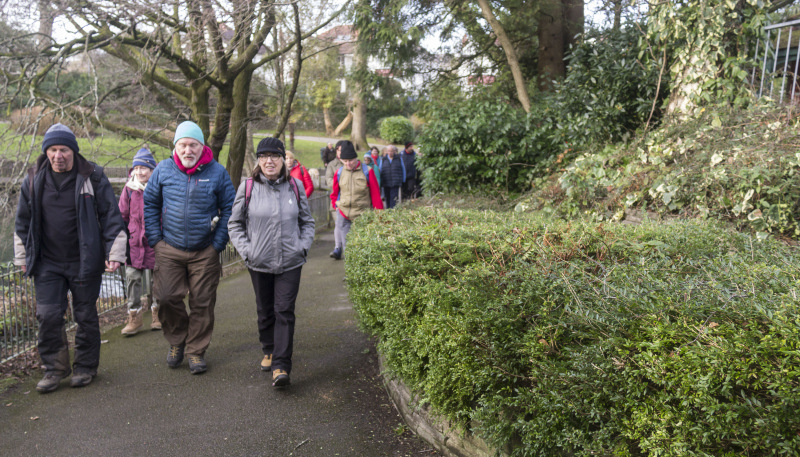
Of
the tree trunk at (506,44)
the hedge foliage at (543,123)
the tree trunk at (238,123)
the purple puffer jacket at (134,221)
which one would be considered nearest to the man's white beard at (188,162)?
the purple puffer jacket at (134,221)

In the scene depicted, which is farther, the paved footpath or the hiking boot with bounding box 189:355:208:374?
the hiking boot with bounding box 189:355:208:374

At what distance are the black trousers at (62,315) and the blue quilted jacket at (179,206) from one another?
0.66 meters

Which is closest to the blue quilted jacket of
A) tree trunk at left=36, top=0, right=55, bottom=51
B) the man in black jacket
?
the man in black jacket

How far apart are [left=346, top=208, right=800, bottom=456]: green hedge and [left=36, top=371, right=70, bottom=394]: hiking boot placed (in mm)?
2747

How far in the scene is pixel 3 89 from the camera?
899 centimetres

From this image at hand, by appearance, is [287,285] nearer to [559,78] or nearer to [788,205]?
[788,205]

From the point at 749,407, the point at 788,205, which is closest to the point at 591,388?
the point at 749,407

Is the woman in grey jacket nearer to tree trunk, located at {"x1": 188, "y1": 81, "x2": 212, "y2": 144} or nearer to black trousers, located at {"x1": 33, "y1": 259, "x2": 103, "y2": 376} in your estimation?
black trousers, located at {"x1": 33, "y1": 259, "x2": 103, "y2": 376}

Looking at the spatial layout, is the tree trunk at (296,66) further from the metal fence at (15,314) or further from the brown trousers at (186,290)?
the metal fence at (15,314)

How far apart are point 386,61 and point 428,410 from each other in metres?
9.28

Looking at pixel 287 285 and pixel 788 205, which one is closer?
pixel 287 285

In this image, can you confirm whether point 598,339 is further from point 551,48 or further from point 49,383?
point 551,48

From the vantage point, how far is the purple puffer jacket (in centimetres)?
636

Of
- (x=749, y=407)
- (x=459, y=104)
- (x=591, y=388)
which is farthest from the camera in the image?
(x=459, y=104)
